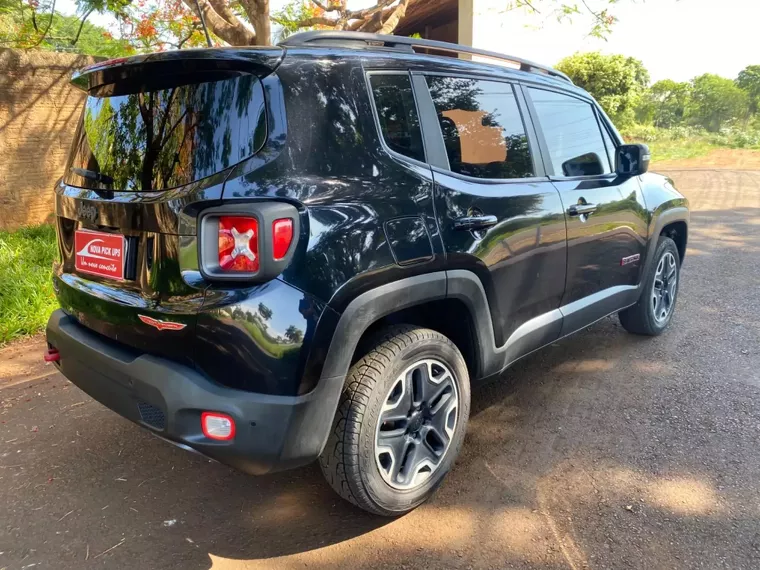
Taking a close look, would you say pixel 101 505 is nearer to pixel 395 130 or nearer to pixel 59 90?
pixel 395 130

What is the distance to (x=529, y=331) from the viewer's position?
299 centimetres

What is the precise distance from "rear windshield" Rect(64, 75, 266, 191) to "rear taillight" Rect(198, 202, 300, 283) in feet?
0.65

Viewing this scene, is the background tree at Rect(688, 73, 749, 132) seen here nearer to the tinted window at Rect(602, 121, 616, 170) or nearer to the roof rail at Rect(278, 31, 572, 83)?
the tinted window at Rect(602, 121, 616, 170)

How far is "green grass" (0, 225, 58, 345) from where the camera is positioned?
4.82 metres

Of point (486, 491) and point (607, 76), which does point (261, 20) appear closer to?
point (486, 491)

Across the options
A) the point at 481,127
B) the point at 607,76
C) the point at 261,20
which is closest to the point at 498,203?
the point at 481,127

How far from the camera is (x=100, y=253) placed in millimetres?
2332

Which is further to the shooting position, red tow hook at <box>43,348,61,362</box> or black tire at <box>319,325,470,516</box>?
red tow hook at <box>43,348,61,362</box>

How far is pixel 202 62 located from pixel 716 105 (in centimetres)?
3095

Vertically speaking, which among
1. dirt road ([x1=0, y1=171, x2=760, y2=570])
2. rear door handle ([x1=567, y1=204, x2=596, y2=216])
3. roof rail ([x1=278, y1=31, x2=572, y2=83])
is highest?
roof rail ([x1=278, y1=31, x2=572, y2=83])

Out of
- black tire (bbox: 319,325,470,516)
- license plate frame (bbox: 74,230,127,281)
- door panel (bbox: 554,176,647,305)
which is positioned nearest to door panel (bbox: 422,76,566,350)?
door panel (bbox: 554,176,647,305)

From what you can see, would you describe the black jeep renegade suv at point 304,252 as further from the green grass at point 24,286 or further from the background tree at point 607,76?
the background tree at point 607,76

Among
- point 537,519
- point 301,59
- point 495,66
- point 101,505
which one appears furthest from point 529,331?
point 101,505

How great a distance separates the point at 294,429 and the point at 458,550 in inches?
34.1
